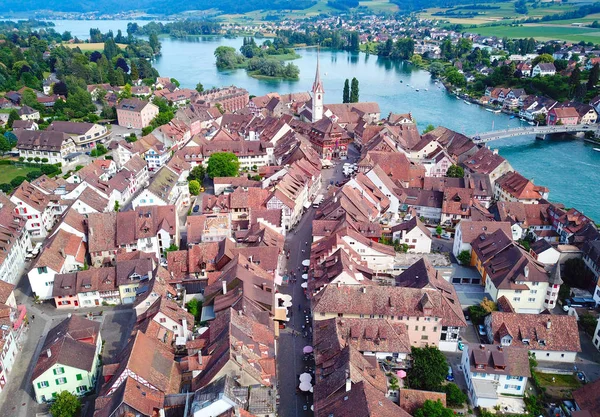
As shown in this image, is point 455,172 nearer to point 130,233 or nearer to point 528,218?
point 528,218

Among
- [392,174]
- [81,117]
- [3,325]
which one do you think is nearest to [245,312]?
[3,325]

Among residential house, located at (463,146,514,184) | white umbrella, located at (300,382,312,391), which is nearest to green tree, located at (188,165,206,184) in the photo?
residential house, located at (463,146,514,184)

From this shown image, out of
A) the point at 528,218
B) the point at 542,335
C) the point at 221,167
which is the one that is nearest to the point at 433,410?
the point at 542,335

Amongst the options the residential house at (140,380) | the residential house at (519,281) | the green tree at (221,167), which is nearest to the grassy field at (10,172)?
the green tree at (221,167)

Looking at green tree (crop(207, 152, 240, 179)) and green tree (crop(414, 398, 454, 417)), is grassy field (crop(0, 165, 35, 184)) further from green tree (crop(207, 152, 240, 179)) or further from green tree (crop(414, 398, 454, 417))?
green tree (crop(414, 398, 454, 417))

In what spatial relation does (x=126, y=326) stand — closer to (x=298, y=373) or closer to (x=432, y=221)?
(x=298, y=373)

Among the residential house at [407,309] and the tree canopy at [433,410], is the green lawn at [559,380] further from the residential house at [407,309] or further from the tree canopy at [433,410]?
the tree canopy at [433,410]
